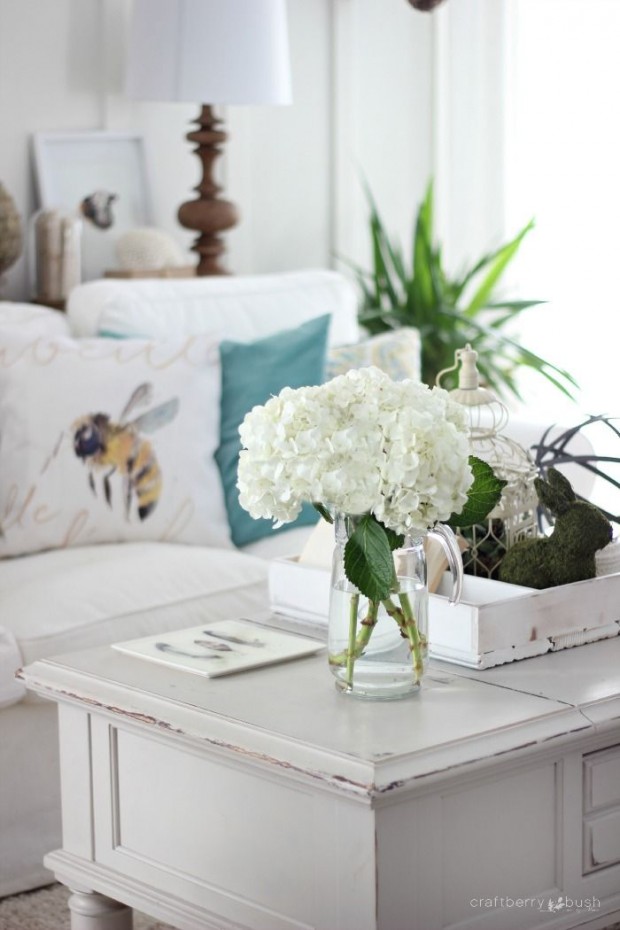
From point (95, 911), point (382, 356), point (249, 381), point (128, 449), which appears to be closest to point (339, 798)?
point (95, 911)

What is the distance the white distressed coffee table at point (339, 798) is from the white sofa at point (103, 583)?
623 mm

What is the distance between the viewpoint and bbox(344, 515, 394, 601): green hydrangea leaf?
132 centimetres

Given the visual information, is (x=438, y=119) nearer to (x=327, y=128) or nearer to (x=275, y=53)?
(x=327, y=128)

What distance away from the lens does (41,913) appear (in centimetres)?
211

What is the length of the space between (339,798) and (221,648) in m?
0.40

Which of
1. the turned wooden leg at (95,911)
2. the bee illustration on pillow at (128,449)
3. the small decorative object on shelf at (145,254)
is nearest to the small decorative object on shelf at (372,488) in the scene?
the turned wooden leg at (95,911)

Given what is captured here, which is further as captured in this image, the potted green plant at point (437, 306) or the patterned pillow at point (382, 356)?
the potted green plant at point (437, 306)

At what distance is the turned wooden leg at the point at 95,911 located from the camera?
1.53 metres

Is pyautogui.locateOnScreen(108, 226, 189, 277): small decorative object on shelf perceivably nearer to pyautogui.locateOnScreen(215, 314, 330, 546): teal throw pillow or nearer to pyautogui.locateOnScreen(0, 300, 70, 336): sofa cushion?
pyautogui.locateOnScreen(0, 300, 70, 336): sofa cushion

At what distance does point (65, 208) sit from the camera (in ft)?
11.2

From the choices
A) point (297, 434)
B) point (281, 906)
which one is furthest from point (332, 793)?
point (297, 434)

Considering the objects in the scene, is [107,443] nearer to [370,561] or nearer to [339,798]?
[370,561]

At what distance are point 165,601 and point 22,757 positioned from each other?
1.18 feet

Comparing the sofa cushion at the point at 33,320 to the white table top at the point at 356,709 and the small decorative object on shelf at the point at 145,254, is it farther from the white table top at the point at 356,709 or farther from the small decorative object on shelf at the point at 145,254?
the white table top at the point at 356,709
